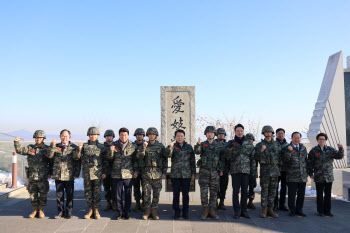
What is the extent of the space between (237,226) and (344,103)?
23.3ft

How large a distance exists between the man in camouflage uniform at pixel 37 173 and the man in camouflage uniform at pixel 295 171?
4.93m

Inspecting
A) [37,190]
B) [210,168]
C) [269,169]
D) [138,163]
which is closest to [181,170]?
[210,168]

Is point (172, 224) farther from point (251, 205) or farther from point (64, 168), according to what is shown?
point (64, 168)

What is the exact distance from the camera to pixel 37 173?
544 cm

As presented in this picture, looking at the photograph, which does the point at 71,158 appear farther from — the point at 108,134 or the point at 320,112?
the point at 320,112

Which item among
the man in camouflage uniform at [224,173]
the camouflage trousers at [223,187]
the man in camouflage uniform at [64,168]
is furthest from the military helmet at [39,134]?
the camouflage trousers at [223,187]

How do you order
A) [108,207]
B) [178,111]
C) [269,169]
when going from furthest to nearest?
[178,111], [108,207], [269,169]

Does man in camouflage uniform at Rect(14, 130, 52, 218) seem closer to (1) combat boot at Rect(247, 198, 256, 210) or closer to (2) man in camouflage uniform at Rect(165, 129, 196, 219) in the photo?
(2) man in camouflage uniform at Rect(165, 129, 196, 219)

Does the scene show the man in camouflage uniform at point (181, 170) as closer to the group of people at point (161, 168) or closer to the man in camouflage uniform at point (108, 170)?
the group of people at point (161, 168)

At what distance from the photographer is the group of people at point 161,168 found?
536cm

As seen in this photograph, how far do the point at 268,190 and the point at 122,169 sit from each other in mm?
3011

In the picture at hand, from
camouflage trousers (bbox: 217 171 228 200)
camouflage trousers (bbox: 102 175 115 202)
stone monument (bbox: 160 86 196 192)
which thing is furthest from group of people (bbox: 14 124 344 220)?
stone monument (bbox: 160 86 196 192)

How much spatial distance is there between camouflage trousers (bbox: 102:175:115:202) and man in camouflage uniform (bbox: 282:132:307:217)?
12.5ft

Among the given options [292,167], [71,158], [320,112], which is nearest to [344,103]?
[320,112]
